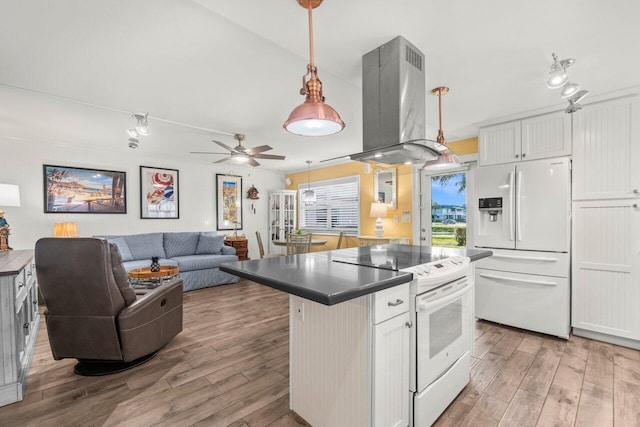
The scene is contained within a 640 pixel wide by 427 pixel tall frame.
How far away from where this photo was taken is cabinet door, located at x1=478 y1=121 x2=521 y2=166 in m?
3.39

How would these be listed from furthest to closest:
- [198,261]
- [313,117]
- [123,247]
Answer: [198,261] → [123,247] → [313,117]

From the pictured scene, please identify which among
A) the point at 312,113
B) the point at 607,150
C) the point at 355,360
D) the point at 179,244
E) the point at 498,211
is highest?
the point at 607,150

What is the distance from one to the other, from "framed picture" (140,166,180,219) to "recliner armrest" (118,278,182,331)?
11.5 ft

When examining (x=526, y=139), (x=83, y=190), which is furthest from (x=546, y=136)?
(x=83, y=190)

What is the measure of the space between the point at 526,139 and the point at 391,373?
3.21 metres

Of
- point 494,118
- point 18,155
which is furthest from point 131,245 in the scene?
point 494,118

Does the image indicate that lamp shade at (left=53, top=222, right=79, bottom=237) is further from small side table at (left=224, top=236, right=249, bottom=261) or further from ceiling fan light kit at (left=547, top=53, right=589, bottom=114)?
ceiling fan light kit at (left=547, top=53, right=589, bottom=114)

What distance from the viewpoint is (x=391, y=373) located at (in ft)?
4.92

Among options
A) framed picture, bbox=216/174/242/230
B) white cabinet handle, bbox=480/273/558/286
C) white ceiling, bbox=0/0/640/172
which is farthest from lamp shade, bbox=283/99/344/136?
framed picture, bbox=216/174/242/230

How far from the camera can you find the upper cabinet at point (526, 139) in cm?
312

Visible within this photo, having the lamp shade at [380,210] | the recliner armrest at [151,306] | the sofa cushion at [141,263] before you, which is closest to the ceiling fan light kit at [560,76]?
the lamp shade at [380,210]

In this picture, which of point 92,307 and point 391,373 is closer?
point 391,373

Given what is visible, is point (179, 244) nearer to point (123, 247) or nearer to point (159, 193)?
point (123, 247)

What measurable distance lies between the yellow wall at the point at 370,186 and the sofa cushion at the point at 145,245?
3414mm
